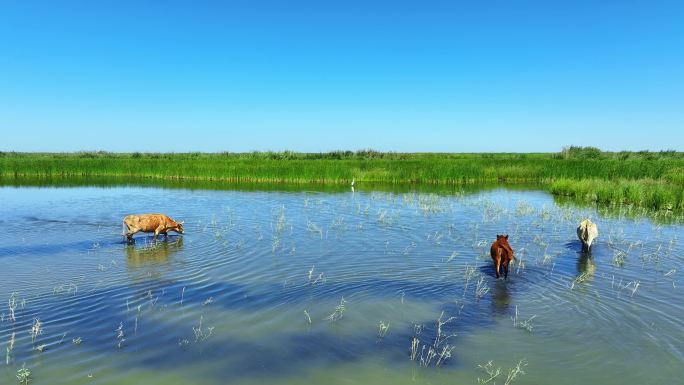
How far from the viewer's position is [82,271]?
378 inches

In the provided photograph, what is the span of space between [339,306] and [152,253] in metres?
6.37

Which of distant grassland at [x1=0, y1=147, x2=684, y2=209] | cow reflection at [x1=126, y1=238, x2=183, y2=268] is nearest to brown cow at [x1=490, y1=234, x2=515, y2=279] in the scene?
cow reflection at [x1=126, y1=238, x2=183, y2=268]

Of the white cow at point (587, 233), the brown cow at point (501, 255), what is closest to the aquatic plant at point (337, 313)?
the brown cow at point (501, 255)

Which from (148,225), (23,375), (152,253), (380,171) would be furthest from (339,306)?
(380,171)

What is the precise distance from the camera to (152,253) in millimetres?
11562

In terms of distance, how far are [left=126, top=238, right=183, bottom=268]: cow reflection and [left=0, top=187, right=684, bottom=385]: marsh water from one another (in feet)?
0.23

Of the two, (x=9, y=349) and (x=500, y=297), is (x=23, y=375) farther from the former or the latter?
(x=500, y=297)

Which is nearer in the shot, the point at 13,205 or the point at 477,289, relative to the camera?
the point at 477,289

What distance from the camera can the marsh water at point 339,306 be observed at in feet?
18.2

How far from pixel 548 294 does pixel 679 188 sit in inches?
792

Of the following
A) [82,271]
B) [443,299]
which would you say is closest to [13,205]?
[82,271]

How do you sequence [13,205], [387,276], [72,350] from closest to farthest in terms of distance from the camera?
[72,350], [387,276], [13,205]

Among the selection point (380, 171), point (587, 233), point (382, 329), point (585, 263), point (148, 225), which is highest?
point (380, 171)

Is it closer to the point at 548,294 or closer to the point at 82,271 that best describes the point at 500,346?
the point at 548,294
